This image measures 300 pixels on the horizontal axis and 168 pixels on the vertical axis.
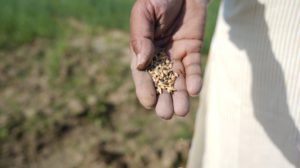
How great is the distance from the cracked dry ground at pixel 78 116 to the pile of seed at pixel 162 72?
129 cm

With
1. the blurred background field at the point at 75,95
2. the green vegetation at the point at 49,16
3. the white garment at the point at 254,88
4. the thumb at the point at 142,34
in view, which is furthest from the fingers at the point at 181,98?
the green vegetation at the point at 49,16

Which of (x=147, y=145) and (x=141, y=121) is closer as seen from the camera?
(x=147, y=145)

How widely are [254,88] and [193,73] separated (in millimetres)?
323

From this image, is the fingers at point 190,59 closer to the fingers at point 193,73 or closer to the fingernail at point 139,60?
the fingers at point 193,73

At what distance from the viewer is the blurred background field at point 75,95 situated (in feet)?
9.07

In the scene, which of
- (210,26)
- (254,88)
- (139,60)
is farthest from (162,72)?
(210,26)

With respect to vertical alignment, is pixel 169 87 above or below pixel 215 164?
above

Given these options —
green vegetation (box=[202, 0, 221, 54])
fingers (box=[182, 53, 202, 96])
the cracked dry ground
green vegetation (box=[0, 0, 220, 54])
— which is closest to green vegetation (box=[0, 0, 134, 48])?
green vegetation (box=[0, 0, 220, 54])

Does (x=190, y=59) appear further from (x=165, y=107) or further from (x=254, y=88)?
(x=254, y=88)

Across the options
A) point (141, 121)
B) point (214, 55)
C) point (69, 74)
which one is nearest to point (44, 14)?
point (69, 74)

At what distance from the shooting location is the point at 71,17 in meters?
4.09

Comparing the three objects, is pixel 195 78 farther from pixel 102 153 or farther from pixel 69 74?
pixel 69 74

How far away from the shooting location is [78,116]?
2.99 metres

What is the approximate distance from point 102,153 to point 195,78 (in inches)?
61.0
